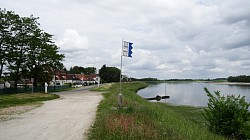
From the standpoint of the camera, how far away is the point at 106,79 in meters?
143

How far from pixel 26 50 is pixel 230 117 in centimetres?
4028

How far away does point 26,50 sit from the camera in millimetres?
47031

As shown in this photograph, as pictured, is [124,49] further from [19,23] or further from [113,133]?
[19,23]

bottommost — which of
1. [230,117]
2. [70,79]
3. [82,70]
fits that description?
[230,117]

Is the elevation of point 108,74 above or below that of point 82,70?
below

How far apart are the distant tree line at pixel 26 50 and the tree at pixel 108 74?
291 ft

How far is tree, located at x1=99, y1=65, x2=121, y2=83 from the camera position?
14238 cm

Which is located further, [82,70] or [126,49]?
[82,70]

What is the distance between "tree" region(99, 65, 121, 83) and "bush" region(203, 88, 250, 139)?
127630 millimetres

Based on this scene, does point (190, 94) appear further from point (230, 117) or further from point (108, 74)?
point (108, 74)

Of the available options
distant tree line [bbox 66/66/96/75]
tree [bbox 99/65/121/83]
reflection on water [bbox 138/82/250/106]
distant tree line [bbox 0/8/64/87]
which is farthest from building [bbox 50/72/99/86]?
distant tree line [bbox 0/8/64/87]

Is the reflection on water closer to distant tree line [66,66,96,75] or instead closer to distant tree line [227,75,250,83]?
distant tree line [227,75,250,83]

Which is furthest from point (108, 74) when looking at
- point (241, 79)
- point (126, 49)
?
point (126, 49)

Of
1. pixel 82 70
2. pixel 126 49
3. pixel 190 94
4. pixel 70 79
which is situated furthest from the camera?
pixel 82 70
